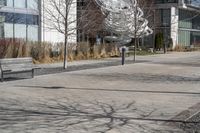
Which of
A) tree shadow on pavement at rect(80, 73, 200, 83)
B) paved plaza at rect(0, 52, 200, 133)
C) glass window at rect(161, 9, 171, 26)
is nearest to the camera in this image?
paved plaza at rect(0, 52, 200, 133)

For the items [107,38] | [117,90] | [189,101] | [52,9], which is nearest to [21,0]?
Answer: [52,9]

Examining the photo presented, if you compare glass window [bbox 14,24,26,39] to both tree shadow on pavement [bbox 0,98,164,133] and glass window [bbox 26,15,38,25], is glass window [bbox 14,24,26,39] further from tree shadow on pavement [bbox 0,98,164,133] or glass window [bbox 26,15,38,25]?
tree shadow on pavement [bbox 0,98,164,133]

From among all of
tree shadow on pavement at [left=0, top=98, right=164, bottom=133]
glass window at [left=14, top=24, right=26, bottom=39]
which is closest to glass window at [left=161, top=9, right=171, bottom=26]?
glass window at [left=14, top=24, right=26, bottom=39]

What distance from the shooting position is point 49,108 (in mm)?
11125

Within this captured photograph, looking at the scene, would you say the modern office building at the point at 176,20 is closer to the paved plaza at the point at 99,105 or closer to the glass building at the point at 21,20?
the glass building at the point at 21,20

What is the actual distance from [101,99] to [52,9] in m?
24.7

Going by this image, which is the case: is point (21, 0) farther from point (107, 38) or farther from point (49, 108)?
point (49, 108)

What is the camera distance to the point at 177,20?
251 ft

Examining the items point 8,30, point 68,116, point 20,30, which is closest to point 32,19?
point 20,30

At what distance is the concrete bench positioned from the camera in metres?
16.4

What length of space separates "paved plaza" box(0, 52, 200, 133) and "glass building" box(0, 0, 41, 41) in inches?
638

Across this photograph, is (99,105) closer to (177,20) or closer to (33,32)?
(33,32)

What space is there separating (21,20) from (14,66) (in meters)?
18.7

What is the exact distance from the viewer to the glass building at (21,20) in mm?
33406
